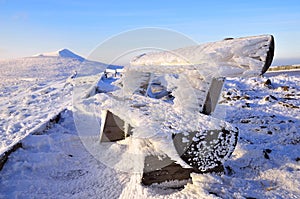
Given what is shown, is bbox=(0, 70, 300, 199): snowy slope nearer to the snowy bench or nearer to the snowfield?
the snowfield

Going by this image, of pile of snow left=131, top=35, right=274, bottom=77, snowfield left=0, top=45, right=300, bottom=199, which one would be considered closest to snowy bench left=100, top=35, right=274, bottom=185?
pile of snow left=131, top=35, right=274, bottom=77

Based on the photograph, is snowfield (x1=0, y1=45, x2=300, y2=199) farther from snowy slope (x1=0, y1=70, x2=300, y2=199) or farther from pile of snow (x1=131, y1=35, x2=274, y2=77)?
pile of snow (x1=131, y1=35, x2=274, y2=77)

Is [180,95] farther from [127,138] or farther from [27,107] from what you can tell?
[27,107]

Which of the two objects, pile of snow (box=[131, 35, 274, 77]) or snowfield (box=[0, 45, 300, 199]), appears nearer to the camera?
pile of snow (box=[131, 35, 274, 77])

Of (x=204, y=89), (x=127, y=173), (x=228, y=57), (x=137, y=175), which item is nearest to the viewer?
(x=228, y=57)

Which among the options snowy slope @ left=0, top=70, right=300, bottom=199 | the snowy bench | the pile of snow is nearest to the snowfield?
snowy slope @ left=0, top=70, right=300, bottom=199

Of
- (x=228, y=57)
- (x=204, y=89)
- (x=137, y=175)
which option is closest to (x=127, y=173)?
(x=137, y=175)

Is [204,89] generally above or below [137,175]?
above

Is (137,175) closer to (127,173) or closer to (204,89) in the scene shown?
(127,173)

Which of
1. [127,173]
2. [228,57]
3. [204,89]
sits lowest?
[127,173]

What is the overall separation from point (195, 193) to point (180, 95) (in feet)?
2.97

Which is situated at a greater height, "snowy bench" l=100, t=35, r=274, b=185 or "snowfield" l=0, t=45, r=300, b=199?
"snowy bench" l=100, t=35, r=274, b=185

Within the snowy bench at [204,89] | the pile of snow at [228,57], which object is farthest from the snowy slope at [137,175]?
the pile of snow at [228,57]

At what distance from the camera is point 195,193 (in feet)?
7.86
